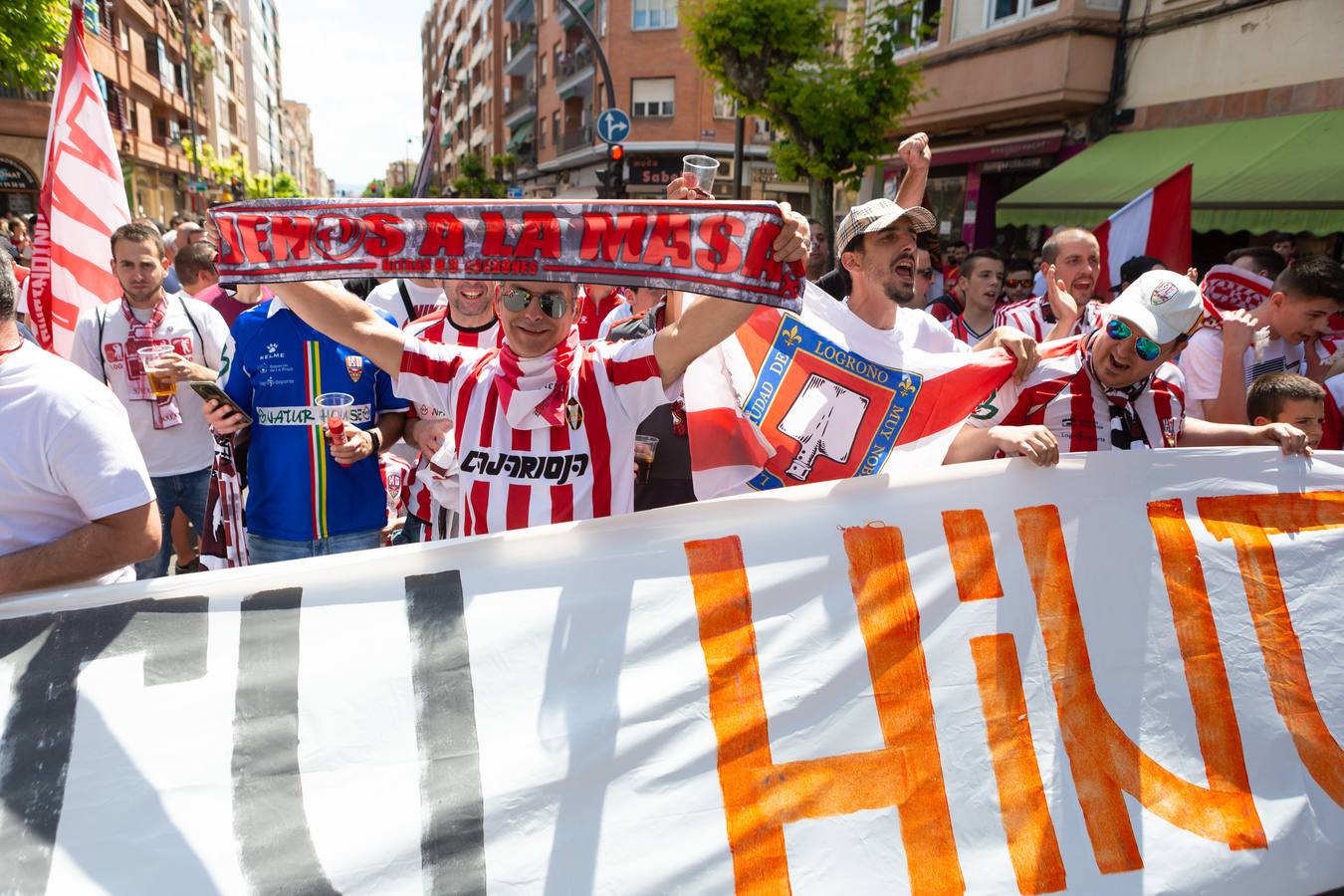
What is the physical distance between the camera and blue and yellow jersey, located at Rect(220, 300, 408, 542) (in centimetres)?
327

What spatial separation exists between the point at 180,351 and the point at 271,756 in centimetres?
309

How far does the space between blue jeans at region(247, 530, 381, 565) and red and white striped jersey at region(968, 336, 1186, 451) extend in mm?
2367

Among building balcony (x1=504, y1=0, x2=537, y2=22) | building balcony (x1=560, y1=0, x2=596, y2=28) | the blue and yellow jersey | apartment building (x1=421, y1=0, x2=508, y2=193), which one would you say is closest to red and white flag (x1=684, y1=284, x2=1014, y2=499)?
the blue and yellow jersey

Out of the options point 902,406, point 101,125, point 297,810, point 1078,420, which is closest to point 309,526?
point 297,810

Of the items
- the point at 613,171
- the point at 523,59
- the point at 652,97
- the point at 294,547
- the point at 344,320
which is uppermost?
the point at 523,59

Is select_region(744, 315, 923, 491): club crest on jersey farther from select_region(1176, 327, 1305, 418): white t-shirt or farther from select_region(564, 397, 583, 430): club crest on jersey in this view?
select_region(1176, 327, 1305, 418): white t-shirt

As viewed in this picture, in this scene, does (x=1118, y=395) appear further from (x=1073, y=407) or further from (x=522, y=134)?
(x=522, y=134)

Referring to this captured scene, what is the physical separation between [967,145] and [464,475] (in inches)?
655

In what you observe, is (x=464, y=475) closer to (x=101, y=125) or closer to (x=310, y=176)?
(x=101, y=125)

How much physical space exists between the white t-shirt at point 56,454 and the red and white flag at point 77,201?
2.96 metres

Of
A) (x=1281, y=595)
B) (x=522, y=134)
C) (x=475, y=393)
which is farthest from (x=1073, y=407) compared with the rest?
(x=522, y=134)

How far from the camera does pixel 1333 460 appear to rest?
2.88 m

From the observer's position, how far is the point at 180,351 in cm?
441

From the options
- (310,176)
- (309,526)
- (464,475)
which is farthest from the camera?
(310,176)
